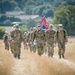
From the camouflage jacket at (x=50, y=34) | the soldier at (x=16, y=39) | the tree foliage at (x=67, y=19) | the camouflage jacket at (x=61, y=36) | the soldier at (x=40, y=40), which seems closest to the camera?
the soldier at (x=16, y=39)

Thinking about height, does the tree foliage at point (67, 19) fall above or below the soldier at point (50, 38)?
below

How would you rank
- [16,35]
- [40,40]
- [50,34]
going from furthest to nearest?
[50,34] → [40,40] → [16,35]

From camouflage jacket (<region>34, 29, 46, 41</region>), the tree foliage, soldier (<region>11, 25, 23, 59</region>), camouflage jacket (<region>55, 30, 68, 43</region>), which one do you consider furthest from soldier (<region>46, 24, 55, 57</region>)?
the tree foliage

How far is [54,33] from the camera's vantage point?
23.4m

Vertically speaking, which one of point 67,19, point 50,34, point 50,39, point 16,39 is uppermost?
point 50,34

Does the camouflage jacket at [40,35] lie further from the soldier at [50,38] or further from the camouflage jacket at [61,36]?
the camouflage jacket at [61,36]

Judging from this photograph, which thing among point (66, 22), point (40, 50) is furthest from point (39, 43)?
point (66, 22)

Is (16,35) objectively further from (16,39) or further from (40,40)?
(40,40)

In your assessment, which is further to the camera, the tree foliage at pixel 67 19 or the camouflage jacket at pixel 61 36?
the tree foliage at pixel 67 19

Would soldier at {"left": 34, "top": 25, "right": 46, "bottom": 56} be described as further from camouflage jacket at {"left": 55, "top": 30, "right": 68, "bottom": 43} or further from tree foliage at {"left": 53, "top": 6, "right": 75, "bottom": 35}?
tree foliage at {"left": 53, "top": 6, "right": 75, "bottom": 35}

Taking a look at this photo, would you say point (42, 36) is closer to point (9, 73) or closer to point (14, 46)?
point (14, 46)

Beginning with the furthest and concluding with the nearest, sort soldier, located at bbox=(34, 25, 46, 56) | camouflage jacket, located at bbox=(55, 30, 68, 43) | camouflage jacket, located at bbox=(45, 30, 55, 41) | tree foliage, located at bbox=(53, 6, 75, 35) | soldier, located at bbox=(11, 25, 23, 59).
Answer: tree foliage, located at bbox=(53, 6, 75, 35), camouflage jacket, located at bbox=(55, 30, 68, 43), camouflage jacket, located at bbox=(45, 30, 55, 41), soldier, located at bbox=(34, 25, 46, 56), soldier, located at bbox=(11, 25, 23, 59)

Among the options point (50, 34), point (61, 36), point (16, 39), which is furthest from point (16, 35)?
point (61, 36)

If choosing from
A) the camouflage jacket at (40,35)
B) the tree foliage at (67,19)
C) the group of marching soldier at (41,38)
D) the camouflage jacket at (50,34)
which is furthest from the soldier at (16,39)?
the tree foliage at (67,19)
